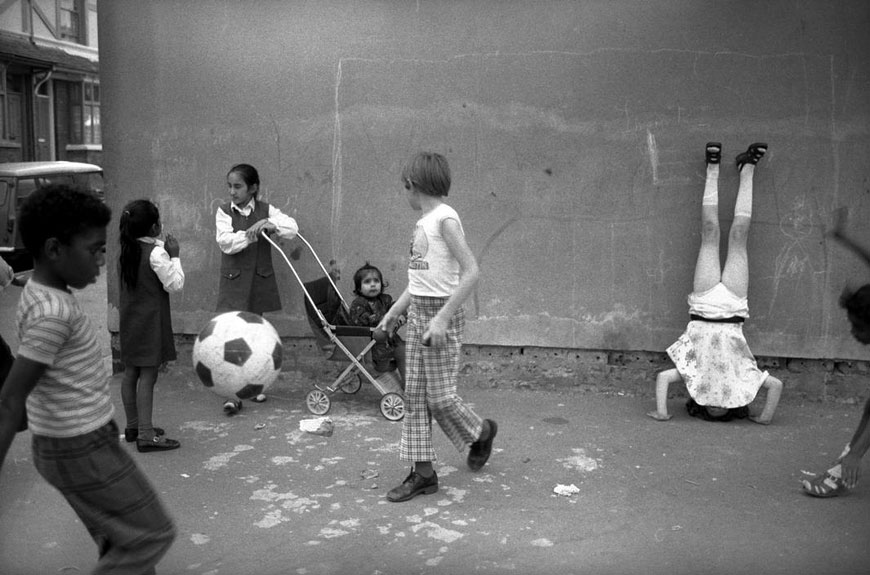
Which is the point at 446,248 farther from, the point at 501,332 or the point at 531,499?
the point at 501,332

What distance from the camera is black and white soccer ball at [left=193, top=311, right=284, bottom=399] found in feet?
15.9

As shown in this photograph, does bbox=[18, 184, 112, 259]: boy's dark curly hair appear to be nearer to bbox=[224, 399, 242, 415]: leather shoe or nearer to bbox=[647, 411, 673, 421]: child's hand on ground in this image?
bbox=[224, 399, 242, 415]: leather shoe

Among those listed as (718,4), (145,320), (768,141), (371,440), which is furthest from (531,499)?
(718,4)

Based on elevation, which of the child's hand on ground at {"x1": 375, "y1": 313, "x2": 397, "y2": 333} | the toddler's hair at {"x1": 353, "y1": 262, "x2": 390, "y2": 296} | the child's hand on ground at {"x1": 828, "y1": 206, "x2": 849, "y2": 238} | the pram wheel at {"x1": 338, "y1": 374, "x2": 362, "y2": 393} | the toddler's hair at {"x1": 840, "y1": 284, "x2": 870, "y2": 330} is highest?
the child's hand on ground at {"x1": 828, "y1": 206, "x2": 849, "y2": 238}

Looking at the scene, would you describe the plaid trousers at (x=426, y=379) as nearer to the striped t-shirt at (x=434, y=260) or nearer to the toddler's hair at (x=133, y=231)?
the striped t-shirt at (x=434, y=260)

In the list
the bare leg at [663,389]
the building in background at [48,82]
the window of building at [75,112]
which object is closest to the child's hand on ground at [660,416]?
the bare leg at [663,389]

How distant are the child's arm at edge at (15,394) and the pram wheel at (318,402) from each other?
3388 millimetres

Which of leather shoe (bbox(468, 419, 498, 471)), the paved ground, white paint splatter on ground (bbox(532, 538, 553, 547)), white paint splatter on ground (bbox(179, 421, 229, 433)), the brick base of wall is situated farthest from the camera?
the brick base of wall

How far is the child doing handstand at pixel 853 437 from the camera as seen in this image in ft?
12.9

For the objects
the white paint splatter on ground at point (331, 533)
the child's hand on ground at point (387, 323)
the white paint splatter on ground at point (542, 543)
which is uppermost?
the child's hand on ground at point (387, 323)

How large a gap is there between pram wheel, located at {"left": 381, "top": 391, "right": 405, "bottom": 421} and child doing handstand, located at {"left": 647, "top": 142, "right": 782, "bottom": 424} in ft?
5.61

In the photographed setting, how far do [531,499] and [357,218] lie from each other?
2863 millimetres

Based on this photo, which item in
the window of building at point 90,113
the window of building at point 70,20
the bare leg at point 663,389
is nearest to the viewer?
the bare leg at point 663,389

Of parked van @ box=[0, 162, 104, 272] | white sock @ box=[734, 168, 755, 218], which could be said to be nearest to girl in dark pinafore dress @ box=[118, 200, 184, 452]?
white sock @ box=[734, 168, 755, 218]
